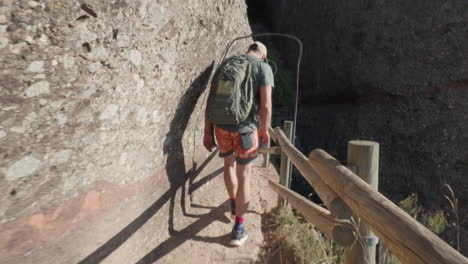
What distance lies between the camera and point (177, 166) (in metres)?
2.79

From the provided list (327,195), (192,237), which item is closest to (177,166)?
(192,237)

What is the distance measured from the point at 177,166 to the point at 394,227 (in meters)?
2.08

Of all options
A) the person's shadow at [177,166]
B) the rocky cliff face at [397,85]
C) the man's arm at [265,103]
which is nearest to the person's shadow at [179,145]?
the person's shadow at [177,166]

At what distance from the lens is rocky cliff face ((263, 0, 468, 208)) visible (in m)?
6.36

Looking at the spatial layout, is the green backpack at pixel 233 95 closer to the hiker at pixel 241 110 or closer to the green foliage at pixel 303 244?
the hiker at pixel 241 110

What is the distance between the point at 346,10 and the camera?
27.6 ft

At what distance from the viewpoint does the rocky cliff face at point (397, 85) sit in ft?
20.9

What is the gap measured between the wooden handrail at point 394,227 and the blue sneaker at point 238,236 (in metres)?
1.34

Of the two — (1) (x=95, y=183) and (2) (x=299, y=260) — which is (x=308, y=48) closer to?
(2) (x=299, y=260)

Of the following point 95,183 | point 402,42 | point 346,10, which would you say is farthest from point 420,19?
point 95,183

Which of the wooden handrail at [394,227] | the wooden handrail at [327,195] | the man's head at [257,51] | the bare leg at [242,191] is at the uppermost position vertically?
the man's head at [257,51]

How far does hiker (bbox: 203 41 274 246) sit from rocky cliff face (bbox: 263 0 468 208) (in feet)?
18.8

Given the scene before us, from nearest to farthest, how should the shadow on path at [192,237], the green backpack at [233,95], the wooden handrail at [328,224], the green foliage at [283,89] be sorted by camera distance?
the wooden handrail at [328,224], the shadow on path at [192,237], the green backpack at [233,95], the green foliage at [283,89]

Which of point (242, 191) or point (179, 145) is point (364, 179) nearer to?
point (242, 191)
